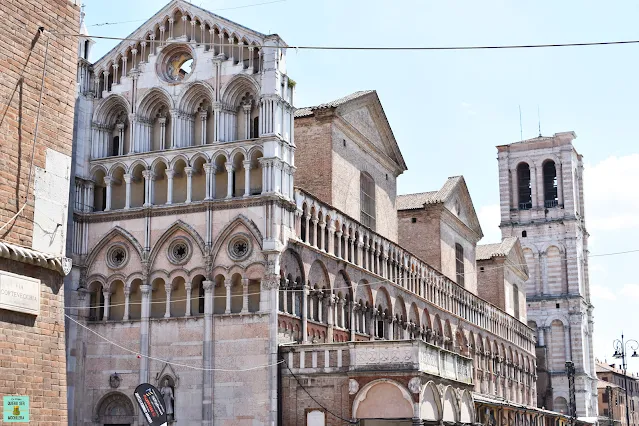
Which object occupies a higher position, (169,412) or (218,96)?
(218,96)

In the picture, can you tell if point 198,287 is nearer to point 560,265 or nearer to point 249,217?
point 249,217

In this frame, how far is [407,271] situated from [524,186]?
4834 centimetres

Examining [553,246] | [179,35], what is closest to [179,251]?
[179,35]

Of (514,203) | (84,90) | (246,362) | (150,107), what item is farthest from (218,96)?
(514,203)

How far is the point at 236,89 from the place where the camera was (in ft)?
117

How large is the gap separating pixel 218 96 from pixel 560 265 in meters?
60.6

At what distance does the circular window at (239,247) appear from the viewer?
1319 inches

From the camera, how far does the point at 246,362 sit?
106ft

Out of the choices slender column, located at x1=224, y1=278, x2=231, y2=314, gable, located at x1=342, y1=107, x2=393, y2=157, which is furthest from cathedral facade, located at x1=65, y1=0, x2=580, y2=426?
gable, located at x1=342, y1=107, x2=393, y2=157

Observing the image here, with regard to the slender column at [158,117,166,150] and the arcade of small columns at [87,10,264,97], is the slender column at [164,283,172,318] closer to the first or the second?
the slender column at [158,117,166,150]

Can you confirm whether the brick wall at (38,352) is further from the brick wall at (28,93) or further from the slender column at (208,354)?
the slender column at (208,354)

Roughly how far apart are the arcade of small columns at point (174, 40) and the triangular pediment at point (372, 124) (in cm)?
637

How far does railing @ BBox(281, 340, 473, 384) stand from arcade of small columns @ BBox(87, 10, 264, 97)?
36.5 feet

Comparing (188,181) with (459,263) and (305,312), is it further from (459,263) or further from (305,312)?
(459,263)
